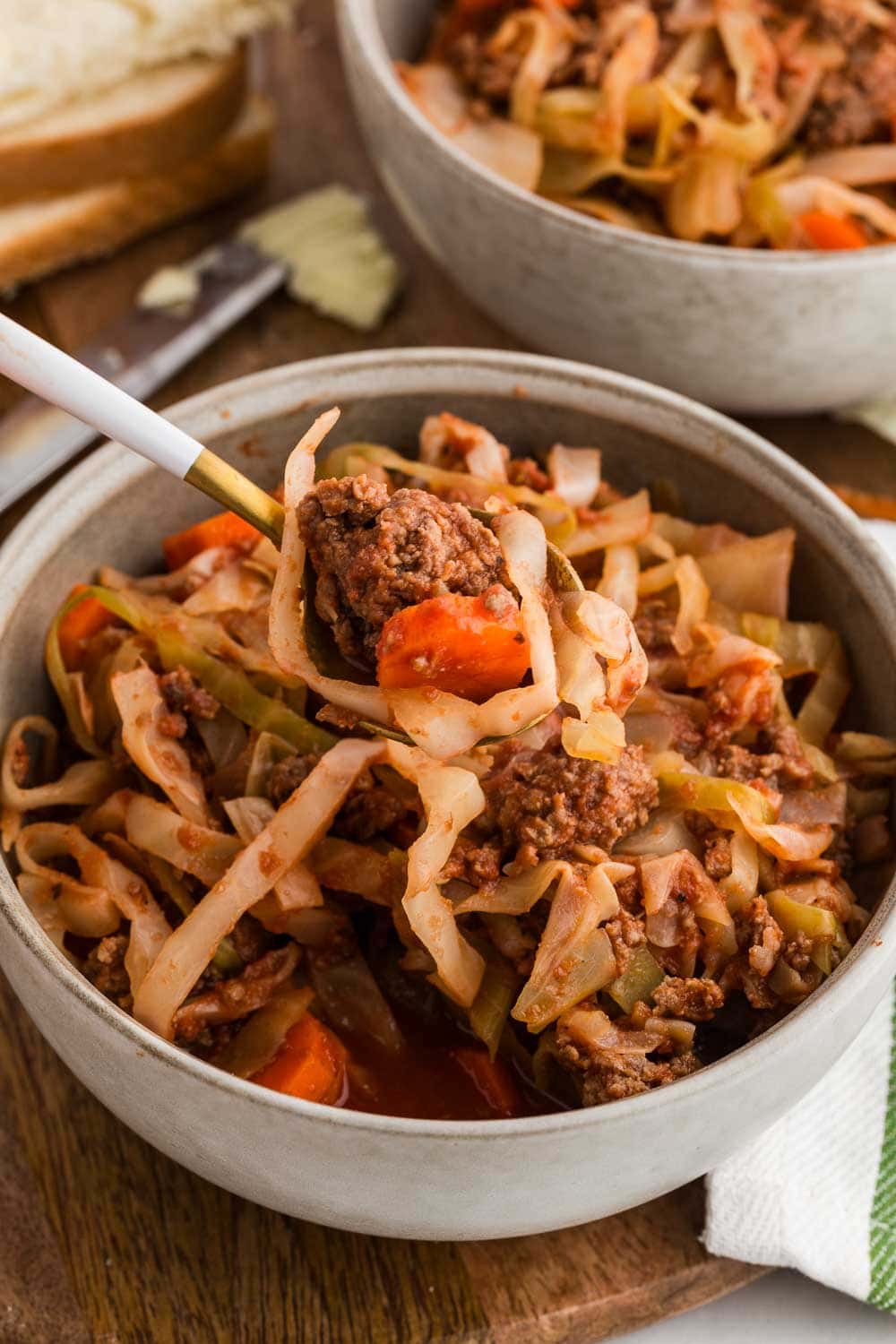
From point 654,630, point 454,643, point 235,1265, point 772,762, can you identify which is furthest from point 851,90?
point 235,1265

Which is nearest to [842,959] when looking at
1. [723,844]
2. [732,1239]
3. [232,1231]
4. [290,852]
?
[723,844]

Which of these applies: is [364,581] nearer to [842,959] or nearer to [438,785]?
[438,785]

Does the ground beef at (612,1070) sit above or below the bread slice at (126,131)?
below

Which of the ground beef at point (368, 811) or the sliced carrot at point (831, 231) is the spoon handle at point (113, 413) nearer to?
A: the ground beef at point (368, 811)

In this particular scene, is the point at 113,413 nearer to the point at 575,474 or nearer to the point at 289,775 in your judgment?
the point at 289,775

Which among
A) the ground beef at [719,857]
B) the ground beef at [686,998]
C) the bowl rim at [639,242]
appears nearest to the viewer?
the ground beef at [686,998]

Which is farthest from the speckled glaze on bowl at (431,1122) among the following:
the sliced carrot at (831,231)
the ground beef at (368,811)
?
the sliced carrot at (831,231)

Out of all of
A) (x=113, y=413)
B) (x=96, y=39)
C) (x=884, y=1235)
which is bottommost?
(x=884, y=1235)
